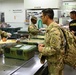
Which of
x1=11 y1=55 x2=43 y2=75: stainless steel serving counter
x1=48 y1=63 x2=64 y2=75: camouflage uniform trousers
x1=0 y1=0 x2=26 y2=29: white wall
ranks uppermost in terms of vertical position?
x1=0 y1=0 x2=26 y2=29: white wall

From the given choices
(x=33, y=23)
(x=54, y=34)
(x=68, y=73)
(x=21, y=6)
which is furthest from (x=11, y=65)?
(x=21, y=6)

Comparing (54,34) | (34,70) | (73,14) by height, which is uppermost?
(73,14)

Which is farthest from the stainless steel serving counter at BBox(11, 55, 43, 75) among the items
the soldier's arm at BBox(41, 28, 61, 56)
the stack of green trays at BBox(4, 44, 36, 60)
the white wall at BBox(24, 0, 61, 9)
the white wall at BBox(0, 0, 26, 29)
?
the white wall at BBox(0, 0, 26, 29)

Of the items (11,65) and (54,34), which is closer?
(54,34)

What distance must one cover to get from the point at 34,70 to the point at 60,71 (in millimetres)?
338

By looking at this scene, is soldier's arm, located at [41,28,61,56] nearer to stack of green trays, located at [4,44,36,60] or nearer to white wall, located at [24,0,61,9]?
stack of green trays, located at [4,44,36,60]

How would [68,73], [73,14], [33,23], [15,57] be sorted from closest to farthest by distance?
[15,57]
[68,73]
[73,14]
[33,23]

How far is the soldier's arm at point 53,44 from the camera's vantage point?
5.65 ft

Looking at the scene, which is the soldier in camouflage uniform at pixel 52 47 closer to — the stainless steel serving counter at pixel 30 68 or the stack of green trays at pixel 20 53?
the stainless steel serving counter at pixel 30 68

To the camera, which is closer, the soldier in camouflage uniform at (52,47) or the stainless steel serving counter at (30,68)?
the soldier in camouflage uniform at (52,47)

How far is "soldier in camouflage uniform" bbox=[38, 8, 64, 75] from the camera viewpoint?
68.1 inches

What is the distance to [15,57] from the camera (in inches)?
93.3

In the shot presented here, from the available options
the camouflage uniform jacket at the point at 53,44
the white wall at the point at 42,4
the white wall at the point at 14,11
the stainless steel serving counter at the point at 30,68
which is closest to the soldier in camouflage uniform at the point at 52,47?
the camouflage uniform jacket at the point at 53,44

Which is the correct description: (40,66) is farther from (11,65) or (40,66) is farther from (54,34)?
(54,34)
